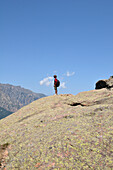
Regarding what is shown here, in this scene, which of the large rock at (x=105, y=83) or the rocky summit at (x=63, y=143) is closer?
the rocky summit at (x=63, y=143)

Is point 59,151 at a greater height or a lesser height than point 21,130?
lesser

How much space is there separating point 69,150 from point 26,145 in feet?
12.6

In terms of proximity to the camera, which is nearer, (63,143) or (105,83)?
(63,143)

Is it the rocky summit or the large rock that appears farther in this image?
the large rock

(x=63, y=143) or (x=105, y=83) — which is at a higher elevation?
(x=105, y=83)

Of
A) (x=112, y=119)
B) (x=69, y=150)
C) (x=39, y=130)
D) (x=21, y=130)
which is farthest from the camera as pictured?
(x=21, y=130)

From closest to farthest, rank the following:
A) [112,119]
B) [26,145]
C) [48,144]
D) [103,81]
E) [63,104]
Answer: [48,144] < [26,145] < [112,119] < [63,104] < [103,81]

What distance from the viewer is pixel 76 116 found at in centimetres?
1452

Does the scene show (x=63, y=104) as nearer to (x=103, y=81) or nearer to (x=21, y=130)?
(x=21, y=130)

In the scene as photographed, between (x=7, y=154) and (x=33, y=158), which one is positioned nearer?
(x=33, y=158)

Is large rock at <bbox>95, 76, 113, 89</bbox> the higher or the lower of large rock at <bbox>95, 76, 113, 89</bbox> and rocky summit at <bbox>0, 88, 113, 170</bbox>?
the higher

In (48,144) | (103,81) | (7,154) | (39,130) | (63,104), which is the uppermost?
(103,81)

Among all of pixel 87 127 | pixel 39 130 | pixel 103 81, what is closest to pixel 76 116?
pixel 87 127

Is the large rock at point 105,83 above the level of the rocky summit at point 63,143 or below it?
above
